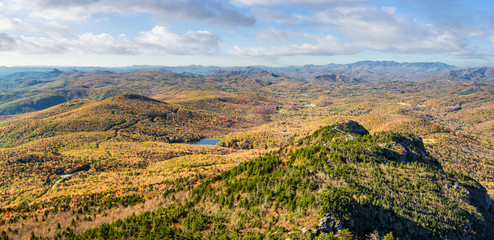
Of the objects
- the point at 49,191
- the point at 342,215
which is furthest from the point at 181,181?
the point at 49,191

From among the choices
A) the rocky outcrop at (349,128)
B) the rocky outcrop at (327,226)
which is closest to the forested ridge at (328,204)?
the rocky outcrop at (327,226)

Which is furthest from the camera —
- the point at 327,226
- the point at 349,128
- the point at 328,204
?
the point at 349,128

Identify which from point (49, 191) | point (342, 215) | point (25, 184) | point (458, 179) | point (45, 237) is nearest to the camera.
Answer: point (342, 215)

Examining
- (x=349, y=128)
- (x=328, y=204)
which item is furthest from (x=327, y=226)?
(x=349, y=128)

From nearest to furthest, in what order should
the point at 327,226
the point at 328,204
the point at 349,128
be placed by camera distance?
1. the point at 327,226
2. the point at 328,204
3. the point at 349,128

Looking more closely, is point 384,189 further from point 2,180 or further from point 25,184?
point 2,180

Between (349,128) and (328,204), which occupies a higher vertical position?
(349,128)

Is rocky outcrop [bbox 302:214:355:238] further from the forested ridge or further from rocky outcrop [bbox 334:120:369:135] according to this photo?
rocky outcrop [bbox 334:120:369:135]

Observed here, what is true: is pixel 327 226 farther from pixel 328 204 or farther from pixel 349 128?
pixel 349 128

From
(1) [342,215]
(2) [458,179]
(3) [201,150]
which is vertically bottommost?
(3) [201,150]

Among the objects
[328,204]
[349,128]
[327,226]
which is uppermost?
[349,128]

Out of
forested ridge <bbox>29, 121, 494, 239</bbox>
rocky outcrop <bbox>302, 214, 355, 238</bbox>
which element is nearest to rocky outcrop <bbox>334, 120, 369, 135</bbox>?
forested ridge <bbox>29, 121, 494, 239</bbox>
